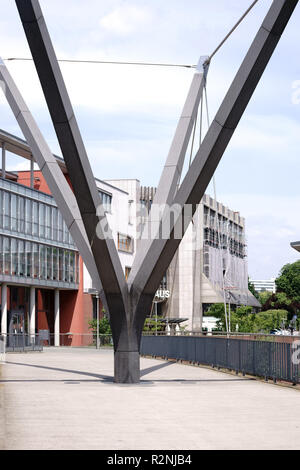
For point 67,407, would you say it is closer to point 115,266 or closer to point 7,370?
point 115,266

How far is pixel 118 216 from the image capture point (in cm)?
8150

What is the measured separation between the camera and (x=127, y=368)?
62.1ft

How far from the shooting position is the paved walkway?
9312 millimetres

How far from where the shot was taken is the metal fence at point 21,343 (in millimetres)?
45875

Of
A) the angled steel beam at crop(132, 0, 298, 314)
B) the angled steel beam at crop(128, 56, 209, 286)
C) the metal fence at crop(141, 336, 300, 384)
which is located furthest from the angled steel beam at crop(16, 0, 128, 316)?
the metal fence at crop(141, 336, 300, 384)

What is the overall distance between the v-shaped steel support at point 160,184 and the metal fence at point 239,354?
3.42 meters

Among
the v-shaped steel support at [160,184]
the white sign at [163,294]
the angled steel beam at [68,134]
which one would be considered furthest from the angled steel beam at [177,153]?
the white sign at [163,294]

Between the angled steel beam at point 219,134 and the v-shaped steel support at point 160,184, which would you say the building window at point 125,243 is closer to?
the v-shaped steel support at point 160,184

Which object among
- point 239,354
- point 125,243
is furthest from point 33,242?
point 239,354

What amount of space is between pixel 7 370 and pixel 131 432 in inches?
619

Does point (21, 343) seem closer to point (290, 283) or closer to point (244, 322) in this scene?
point (244, 322)

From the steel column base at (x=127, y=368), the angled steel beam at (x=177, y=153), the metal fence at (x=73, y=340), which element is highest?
the angled steel beam at (x=177, y=153)

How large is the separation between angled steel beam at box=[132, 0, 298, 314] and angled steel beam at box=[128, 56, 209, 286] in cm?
49
